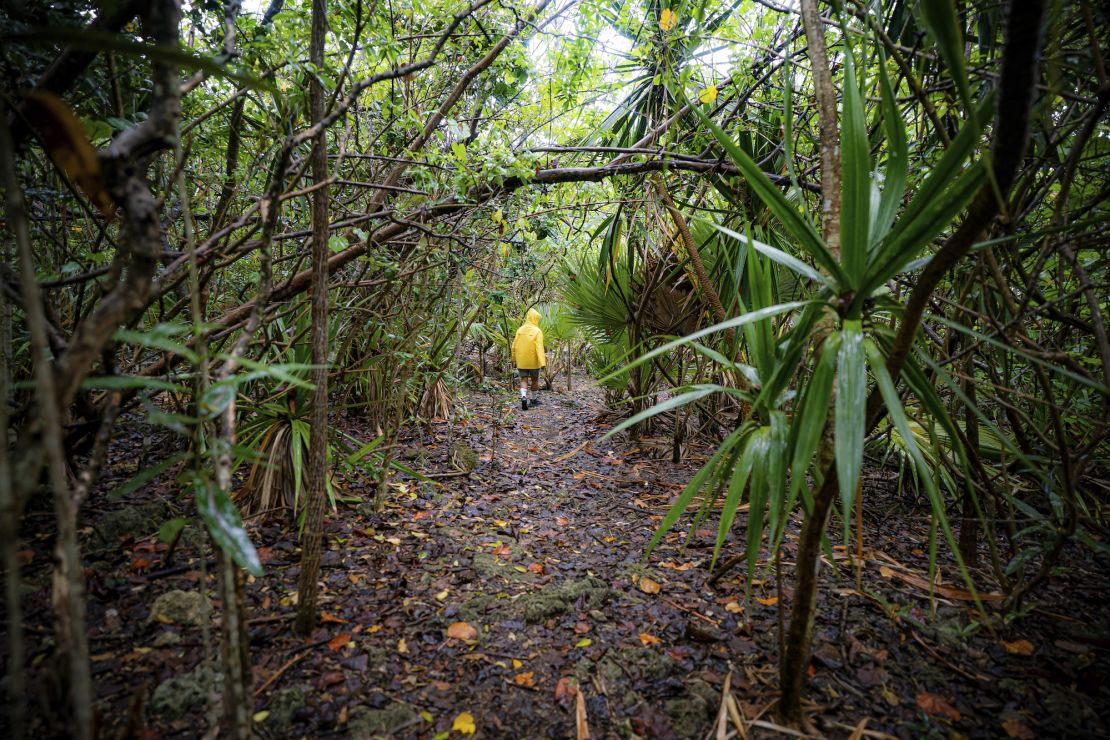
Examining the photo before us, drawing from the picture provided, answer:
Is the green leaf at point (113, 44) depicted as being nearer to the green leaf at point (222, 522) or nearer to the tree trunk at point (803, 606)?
the green leaf at point (222, 522)

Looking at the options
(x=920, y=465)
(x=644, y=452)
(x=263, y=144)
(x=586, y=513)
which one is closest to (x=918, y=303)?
(x=920, y=465)

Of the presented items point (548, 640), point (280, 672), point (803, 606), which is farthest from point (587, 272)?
point (280, 672)

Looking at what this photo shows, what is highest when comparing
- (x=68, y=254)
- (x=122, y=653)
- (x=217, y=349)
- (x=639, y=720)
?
(x=68, y=254)

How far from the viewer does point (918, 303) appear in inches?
31.8

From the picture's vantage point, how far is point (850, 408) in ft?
2.65

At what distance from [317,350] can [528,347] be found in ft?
13.1

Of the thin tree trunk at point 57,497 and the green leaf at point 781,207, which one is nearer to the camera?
the thin tree trunk at point 57,497

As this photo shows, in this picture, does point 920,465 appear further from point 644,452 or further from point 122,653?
point 644,452

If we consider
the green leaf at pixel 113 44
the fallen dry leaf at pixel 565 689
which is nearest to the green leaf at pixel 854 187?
the green leaf at pixel 113 44

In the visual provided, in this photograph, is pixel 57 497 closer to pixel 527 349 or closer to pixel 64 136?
pixel 64 136

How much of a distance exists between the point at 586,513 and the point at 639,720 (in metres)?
1.35

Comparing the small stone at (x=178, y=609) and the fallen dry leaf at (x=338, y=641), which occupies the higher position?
the small stone at (x=178, y=609)

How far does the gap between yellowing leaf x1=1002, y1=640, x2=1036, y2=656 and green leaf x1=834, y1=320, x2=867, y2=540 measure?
3.77 feet

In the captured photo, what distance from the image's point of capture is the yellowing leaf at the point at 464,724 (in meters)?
1.21
